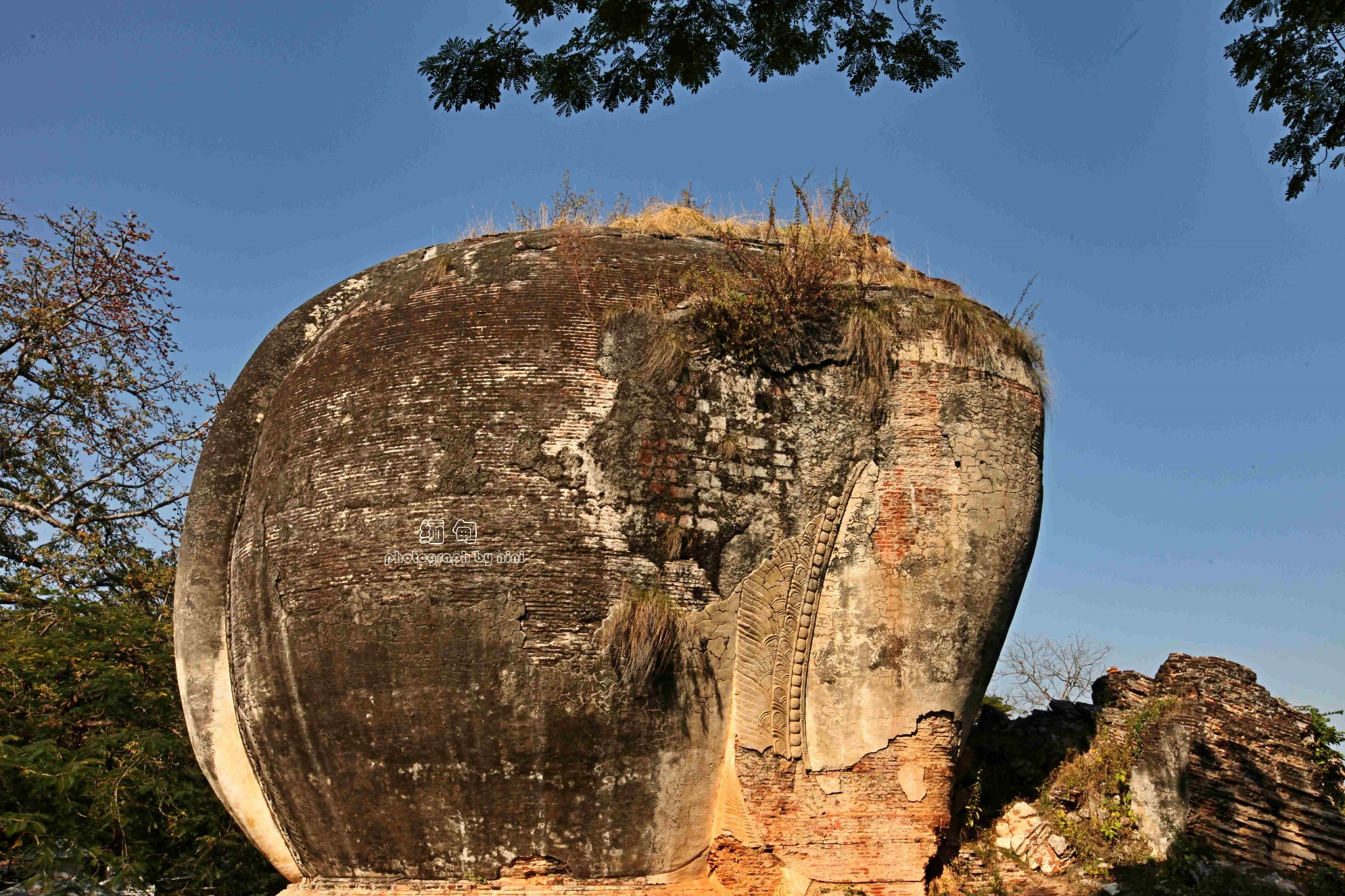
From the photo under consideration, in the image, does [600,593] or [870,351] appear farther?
[870,351]

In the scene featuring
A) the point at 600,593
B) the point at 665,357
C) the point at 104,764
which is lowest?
the point at 104,764

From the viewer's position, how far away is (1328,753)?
8688 millimetres

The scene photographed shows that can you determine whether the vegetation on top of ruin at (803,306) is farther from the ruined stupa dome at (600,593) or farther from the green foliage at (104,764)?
the green foliage at (104,764)

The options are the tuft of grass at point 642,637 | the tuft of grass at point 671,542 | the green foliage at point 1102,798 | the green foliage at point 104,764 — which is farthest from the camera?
the green foliage at point 1102,798

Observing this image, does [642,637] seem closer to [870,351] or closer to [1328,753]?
[870,351]

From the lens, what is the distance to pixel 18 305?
14719 mm

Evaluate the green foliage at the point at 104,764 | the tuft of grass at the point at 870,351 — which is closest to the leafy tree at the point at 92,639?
the green foliage at the point at 104,764

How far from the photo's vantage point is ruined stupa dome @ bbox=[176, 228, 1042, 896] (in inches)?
244

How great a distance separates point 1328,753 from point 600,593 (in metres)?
6.31

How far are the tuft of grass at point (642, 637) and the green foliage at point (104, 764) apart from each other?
3803mm

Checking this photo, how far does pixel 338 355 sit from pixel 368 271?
3.18ft

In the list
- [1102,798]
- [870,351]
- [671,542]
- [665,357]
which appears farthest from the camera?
[1102,798]

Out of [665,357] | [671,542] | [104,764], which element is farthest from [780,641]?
[104,764]

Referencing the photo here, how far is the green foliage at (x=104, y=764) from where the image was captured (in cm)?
763
